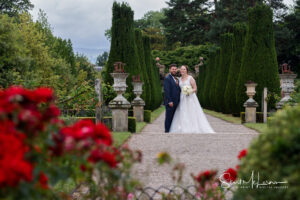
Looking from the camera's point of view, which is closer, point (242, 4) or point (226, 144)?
point (226, 144)

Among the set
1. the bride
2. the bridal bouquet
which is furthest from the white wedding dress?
the bridal bouquet

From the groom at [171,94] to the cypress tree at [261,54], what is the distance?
247 inches

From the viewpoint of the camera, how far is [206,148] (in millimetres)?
7395

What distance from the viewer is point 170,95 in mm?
10703

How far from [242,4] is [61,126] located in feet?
114

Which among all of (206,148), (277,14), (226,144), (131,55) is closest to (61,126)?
(206,148)

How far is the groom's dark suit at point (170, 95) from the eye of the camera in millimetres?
10648

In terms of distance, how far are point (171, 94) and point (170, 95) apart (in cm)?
6

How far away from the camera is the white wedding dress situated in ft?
35.6

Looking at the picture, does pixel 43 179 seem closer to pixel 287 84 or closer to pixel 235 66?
pixel 287 84

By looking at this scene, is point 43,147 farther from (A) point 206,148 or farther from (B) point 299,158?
(A) point 206,148

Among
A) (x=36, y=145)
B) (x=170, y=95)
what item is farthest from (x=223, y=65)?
(x=36, y=145)

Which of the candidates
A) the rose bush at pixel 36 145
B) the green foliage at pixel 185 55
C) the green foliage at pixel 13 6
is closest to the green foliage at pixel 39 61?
the green foliage at pixel 13 6

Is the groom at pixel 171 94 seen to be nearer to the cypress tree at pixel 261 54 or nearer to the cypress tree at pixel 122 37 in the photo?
the cypress tree at pixel 122 37
